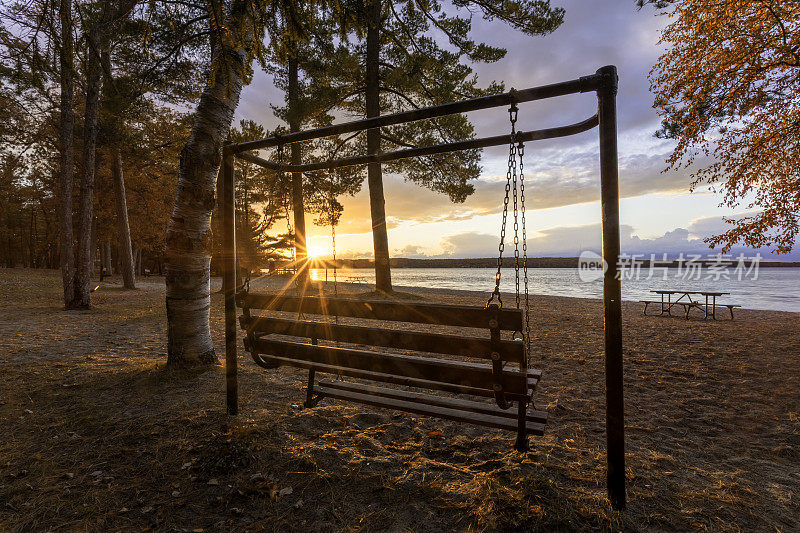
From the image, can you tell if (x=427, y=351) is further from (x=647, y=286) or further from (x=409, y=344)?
(x=647, y=286)

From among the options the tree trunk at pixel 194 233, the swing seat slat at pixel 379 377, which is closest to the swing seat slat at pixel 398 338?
the swing seat slat at pixel 379 377

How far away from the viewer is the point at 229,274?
3658mm

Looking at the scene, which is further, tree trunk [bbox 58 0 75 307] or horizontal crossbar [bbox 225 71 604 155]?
tree trunk [bbox 58 0 75 307]

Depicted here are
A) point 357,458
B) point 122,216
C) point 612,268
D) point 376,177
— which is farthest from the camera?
point 122,216

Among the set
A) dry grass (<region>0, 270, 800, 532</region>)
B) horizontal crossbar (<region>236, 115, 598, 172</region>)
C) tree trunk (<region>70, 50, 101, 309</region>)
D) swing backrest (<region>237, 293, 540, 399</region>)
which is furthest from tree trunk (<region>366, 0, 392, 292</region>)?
swing backrest (<region>237, 293, 540, 399</region>)

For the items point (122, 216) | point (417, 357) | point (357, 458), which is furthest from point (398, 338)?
point (122, 216)

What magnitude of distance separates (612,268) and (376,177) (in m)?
12.2

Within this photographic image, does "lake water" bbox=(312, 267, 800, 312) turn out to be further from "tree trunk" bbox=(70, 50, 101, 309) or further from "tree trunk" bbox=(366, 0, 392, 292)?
"tree trunk" bbox=(70, 50, 101, 309)

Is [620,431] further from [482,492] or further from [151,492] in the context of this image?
[151,492]

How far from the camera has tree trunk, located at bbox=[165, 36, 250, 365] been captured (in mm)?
4488

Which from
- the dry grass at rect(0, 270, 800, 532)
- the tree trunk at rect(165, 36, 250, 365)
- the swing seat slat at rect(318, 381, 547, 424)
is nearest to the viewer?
the dry grass at rect(0, 270, 800, 532)

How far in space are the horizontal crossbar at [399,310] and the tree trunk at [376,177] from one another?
420 inches

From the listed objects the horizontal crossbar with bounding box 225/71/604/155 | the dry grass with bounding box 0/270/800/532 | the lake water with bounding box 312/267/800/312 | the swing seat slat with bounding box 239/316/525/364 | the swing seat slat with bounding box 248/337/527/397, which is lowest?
the lake water with bounding box 312/267/800/312

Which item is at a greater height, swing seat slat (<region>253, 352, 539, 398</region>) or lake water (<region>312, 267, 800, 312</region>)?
swing seat slat (<region>253, 352, 539, 398</region>)
